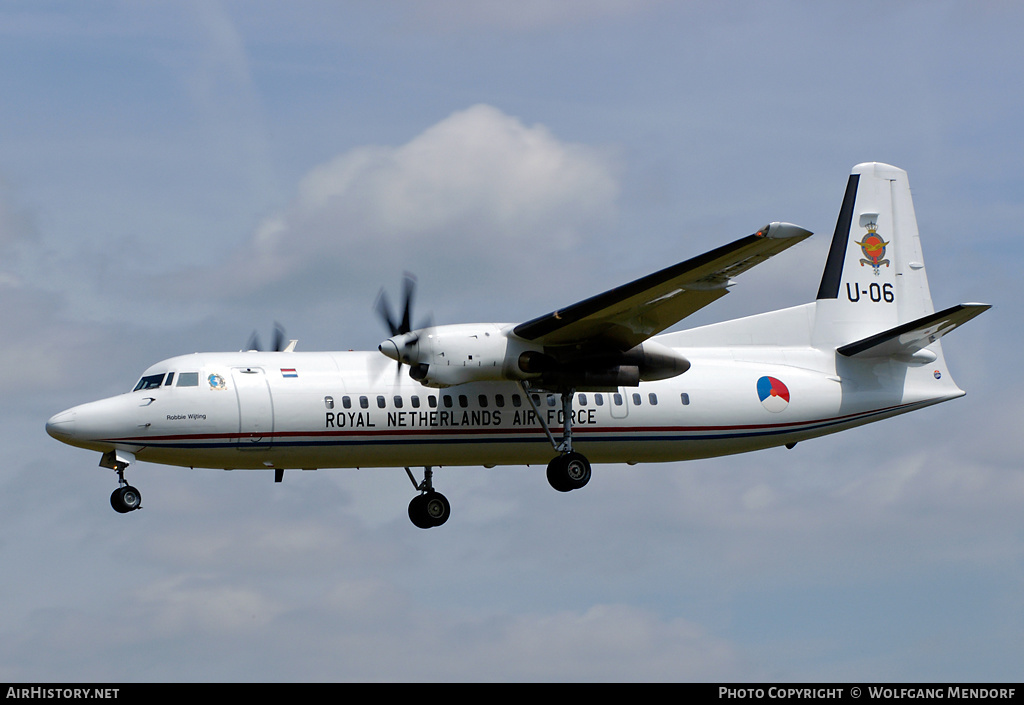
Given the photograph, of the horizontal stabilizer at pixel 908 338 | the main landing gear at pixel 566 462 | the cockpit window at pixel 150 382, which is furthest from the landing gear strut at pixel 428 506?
the horizontal stabilizer at pixel 908 338

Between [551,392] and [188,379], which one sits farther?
[551,392]

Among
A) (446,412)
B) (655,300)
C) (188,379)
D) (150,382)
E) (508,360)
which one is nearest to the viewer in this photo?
(655,300)

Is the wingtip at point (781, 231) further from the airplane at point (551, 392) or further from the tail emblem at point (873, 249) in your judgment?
the tail emblem at point (873, 249)

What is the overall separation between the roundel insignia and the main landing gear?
393 centimetres

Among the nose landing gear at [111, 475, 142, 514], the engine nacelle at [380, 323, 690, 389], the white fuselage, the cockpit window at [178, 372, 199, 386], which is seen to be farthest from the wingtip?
the nose landing gear at [111, 475, 142, 514]

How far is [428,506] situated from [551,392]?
3.76 m

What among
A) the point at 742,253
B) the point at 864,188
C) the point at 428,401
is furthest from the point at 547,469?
the point at 864,188

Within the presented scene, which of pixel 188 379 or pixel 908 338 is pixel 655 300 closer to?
pixel 908 338

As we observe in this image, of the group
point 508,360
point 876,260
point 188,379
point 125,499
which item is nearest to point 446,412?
point 508,360

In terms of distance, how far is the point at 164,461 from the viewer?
22.6 metres

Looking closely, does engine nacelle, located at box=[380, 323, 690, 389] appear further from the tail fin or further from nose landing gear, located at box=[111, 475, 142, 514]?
the tail fin

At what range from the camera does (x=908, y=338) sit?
25406 millimetres

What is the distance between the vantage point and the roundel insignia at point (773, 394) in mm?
25109
